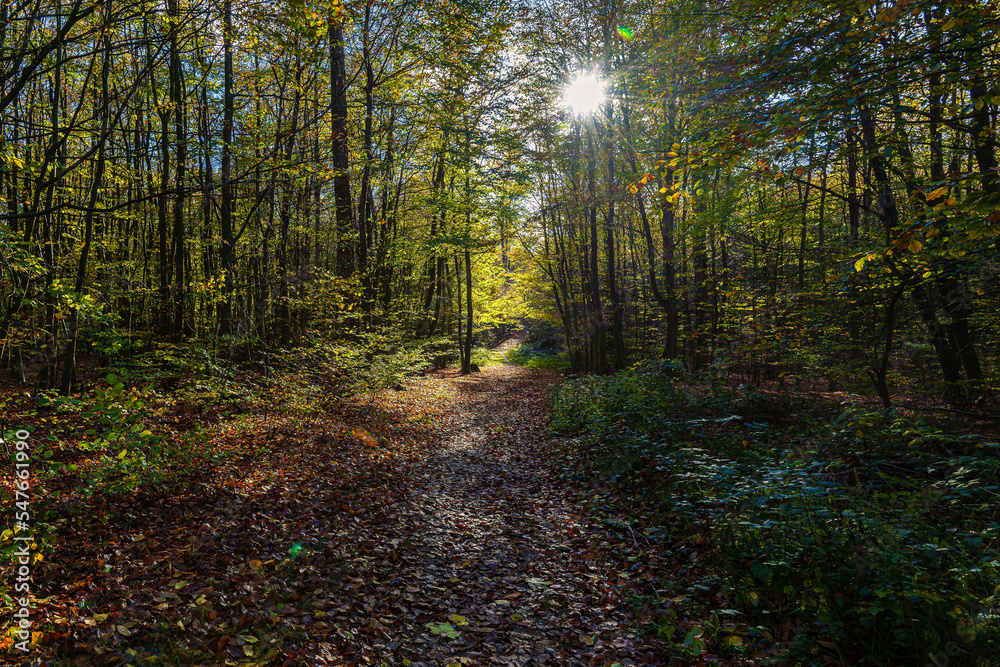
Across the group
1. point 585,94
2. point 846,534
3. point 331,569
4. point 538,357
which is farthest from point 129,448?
point 538,357

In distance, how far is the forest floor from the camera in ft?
11.7

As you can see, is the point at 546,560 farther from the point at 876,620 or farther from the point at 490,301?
the point at 490,301

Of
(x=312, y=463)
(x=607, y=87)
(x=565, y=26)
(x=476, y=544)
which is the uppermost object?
(x=565, y=26)

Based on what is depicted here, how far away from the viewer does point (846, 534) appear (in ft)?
12.5

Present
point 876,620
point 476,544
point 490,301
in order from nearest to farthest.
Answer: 1. point 876,620
2. point 476,544
3. point 490,301

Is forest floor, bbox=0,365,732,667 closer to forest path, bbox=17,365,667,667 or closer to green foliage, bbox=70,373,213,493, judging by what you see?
forest path, bbox=17,365,667,667

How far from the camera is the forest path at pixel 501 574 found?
3.81 metres

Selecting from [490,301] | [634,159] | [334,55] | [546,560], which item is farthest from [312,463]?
[490,301]

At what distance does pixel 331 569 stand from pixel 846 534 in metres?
5.18

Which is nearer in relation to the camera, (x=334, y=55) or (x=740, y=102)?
(x=740, y=102)

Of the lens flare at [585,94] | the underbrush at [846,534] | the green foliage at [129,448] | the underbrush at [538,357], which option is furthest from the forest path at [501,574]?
the underbrush at [538,357]

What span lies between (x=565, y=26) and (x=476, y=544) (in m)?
16.4

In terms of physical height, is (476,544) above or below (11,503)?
below

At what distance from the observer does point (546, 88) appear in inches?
608
